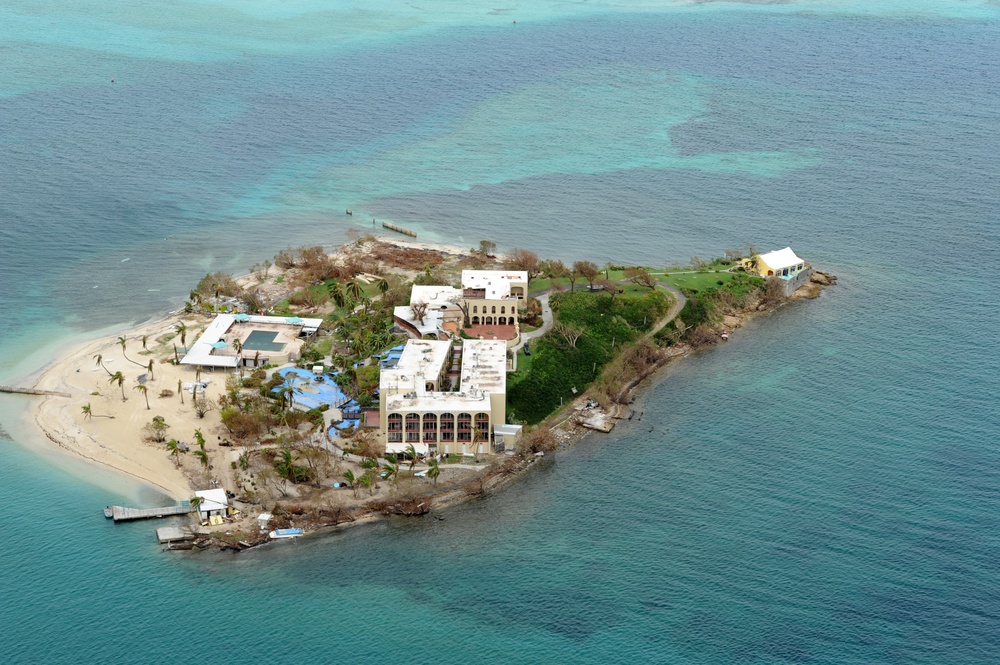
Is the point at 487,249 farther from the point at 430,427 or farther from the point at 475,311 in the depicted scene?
the point at 430,427

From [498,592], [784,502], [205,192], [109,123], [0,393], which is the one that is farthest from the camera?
[109,123]

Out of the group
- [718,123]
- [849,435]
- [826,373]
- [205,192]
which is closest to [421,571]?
[849,435]

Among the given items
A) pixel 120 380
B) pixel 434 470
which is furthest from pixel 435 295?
pixel 120 380

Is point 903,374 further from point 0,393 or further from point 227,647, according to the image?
point 0,393

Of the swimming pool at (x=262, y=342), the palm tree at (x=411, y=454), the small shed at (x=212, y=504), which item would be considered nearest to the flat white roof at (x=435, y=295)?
the swimming pool at (x=262, y=342)

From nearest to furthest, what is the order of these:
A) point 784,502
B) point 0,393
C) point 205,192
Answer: point 784,502, point 0,393, point 205,192

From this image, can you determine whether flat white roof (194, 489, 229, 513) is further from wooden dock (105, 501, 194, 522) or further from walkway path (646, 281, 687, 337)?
walkway path (646, 281, 687, 337)

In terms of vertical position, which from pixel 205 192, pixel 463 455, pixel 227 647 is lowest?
pixel 227 647

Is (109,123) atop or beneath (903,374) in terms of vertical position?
atop
